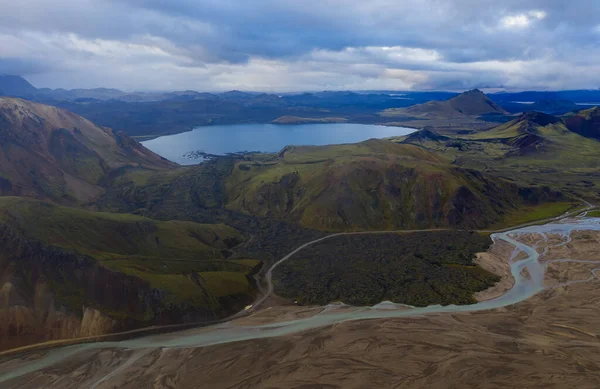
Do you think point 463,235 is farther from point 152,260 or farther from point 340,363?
point 152,260

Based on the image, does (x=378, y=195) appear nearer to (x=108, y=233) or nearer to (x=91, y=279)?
(x=108, y=233)

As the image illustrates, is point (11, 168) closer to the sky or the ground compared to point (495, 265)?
closer to the sky

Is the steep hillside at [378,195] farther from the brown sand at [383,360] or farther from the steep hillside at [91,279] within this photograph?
the brown sand at [383,360]

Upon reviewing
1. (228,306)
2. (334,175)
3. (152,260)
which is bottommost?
(228,306)

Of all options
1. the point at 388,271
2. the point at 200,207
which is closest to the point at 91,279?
the point at 388,271

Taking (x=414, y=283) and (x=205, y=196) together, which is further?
(x=205, y=196)

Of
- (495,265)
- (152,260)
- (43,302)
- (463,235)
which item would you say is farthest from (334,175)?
(43,302)

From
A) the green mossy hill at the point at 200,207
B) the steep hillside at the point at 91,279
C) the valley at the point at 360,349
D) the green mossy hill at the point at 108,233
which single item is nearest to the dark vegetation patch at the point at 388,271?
the valley at the point at 360,349
